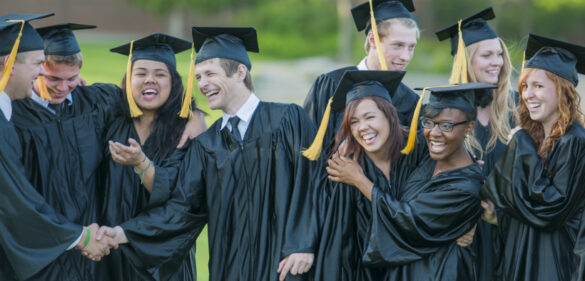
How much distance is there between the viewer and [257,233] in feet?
14.7

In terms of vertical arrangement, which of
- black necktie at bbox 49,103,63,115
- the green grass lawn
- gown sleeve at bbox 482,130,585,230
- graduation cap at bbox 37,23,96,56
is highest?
graduation cap at bbox 37,23,96,56

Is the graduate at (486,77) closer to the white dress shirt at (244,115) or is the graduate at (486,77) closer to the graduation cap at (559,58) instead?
the graduation cap at (559,58)

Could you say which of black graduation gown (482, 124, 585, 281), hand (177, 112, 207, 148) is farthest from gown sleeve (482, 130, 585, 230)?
hand (177, 112, 207, 148)

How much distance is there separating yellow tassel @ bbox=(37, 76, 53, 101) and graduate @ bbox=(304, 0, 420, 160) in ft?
5.36

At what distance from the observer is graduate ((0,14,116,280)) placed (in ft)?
14.1

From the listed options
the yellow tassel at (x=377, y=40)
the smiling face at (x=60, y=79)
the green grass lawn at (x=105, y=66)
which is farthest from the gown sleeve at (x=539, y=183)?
the green grass lawn at (x=105, y=66)

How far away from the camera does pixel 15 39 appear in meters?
4.43

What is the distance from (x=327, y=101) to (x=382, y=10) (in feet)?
2.51

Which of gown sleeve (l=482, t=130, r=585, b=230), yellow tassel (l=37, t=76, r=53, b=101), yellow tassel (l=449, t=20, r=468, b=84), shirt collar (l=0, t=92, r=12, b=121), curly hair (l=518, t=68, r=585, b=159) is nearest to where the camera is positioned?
gown sleeve (l=482, t=130, r=585, b=230)

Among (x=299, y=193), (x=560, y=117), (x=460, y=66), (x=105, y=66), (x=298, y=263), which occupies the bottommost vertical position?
(x=105, y=66)

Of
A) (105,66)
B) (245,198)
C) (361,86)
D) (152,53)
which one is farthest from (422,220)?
(105,66)

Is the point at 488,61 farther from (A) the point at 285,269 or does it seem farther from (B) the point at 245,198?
(A) the point at 285,269

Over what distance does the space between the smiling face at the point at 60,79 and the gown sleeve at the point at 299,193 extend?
4.53ft

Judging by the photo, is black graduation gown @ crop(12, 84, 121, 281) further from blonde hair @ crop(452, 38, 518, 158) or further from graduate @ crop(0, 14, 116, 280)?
blonde hair @ crop(452, 38, 518, 158)
